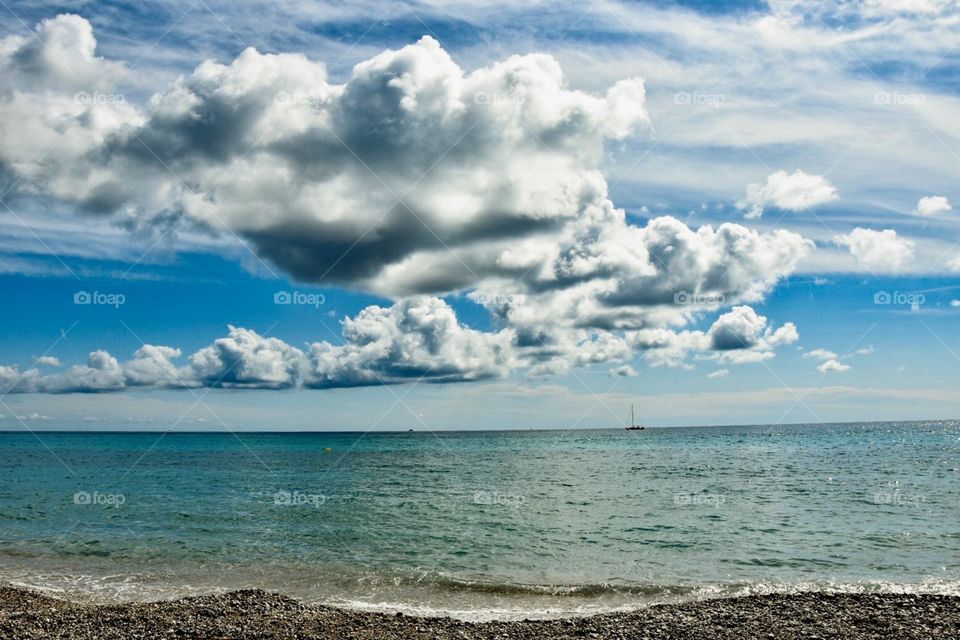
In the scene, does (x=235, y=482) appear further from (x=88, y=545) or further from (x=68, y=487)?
(x=88, y=545)

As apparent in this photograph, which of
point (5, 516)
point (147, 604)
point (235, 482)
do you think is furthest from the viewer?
point (235, 482)

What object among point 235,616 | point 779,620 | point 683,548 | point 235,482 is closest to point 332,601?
point 235,616

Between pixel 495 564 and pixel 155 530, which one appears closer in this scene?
pixel 495 564

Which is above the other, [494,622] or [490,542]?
[494,622]

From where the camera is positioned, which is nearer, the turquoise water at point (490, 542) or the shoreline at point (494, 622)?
the shoreline at point (494, 622)

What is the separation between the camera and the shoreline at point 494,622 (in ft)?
42.5

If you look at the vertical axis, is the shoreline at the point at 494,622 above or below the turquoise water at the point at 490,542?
above

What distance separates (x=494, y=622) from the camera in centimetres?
1459

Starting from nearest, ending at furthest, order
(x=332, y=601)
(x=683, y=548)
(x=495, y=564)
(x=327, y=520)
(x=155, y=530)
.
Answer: (x=332, y=601) < (x=495, y=564) < (x=683, y=548) < (x=155, y=530) < (x=327, y=520)

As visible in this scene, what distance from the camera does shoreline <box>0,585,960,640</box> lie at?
12961 mm

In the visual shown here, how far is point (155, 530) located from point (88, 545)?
145 inches

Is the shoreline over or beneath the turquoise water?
over

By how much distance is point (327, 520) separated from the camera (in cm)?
3130

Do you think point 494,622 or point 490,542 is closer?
point 494,622
